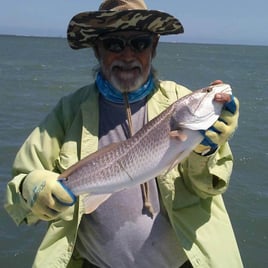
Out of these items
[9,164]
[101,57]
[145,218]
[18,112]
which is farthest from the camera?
[18,112]

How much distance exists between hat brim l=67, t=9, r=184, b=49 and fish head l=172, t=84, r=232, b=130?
806 mm

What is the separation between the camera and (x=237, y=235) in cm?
797

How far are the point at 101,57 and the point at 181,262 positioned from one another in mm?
1540

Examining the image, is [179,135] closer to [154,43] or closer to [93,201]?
[93,201]

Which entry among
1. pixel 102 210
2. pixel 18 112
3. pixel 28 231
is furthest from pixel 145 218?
pixel 18 112

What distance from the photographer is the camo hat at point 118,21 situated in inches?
146

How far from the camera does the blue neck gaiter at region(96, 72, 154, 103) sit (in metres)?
3.88

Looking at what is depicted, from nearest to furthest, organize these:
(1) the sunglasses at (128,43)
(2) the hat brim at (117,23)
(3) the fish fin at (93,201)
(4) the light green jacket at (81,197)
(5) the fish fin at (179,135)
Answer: (5) the fish fin at (179,135)
(3) the fish fin at (93,201)
(4) the light green jacket at (81,197)
(2) the hat brim at (117,23)
(1) the sunglasses at (128,43)

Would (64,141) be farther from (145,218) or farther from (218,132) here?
(218,132)

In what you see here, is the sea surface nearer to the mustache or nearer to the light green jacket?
the mustache

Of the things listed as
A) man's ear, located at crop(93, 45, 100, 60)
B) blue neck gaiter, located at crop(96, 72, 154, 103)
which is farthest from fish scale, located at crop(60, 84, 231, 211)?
man's ear, located at crop(93, 45, 100, 60)

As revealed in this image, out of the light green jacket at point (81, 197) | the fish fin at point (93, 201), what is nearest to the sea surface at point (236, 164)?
the light green jacket at point (81, 197)

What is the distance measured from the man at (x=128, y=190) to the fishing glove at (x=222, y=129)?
0.09 m

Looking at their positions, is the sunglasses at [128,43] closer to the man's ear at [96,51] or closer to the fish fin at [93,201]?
the man's ear at [96,51]
